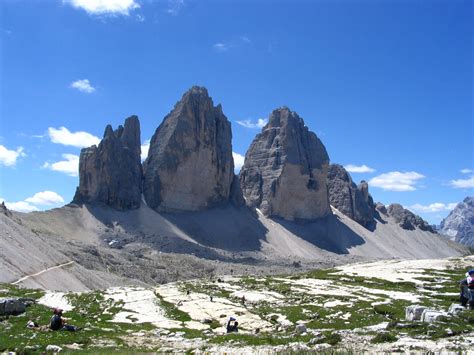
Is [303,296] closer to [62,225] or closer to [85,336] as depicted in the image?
[85,336]

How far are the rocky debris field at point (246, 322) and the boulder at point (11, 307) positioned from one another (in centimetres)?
79

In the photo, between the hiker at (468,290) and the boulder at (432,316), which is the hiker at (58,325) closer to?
→ the boulder at (432,316)

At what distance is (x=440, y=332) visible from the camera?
23578mm

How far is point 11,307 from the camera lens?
1302 inches

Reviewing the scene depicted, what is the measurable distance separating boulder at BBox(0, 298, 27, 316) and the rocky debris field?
789 millimetres

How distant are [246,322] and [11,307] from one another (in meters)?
16.7

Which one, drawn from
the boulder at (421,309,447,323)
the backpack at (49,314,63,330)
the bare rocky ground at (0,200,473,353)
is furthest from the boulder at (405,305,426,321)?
the backpack at (49,314,63,330)

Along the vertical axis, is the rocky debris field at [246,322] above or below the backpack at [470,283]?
below

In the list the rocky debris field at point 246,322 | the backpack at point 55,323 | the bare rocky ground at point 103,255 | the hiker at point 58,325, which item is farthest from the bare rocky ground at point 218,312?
the backpack at point 55,323

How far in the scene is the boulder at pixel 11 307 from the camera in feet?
107

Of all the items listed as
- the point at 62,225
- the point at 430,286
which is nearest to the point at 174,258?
the point at 62,225

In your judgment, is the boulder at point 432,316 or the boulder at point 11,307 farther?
the boulder at point 11,307

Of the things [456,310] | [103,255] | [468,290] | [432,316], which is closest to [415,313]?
[432,316]

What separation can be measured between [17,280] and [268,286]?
3266cm
